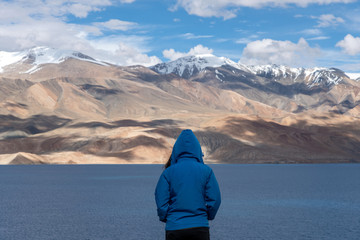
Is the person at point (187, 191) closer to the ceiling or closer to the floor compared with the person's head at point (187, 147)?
closer to the floor

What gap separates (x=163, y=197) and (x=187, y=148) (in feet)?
3.18

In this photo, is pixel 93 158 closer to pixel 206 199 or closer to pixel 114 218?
pixel 114 218

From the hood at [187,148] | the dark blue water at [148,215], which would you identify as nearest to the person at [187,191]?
the hood at [187,148]

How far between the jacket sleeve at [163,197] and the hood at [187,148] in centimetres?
50

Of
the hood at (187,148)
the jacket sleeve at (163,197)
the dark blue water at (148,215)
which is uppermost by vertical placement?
the hood at (187,148)

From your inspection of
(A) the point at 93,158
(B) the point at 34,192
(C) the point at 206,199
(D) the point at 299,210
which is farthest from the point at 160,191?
(A) the point at 93,158

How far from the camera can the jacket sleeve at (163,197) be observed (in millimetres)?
9492

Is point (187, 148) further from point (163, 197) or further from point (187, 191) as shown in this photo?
point (163, 197)

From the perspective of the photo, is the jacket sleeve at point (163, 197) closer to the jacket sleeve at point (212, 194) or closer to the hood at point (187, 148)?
the hood at point (187, 148)

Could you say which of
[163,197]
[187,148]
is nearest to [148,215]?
[163,197]

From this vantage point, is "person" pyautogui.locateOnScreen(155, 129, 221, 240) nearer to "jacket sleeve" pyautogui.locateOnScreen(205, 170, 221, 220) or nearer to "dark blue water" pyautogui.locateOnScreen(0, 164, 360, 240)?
"jacket sleeve" pyautogui.locateOnScreen(205, 170, 221, 220)

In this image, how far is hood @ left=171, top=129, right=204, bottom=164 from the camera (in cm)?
955

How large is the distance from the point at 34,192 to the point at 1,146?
121364 mm

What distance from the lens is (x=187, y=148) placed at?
31.4ft
